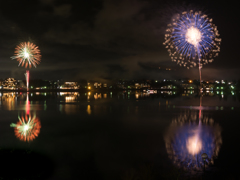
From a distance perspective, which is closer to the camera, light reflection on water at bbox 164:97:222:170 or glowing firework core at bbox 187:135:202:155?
light reflection on water at bbox 164:97:222:170

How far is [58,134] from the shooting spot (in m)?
9.64

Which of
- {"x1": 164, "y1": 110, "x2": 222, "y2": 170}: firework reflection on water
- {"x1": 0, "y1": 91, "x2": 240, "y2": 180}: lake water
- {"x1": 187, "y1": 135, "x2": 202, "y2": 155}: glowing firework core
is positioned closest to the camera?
{"x1": 0, "y1": 91, "x2": 240, "y2": 180}: lake water

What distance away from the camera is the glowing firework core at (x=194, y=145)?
279 inches

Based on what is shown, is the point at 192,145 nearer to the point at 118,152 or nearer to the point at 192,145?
the point at 192,145

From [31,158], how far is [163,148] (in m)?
4.27

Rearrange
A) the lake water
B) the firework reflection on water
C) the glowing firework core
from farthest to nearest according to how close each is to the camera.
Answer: the glowing firework core → the firework reflection on water → the lake water

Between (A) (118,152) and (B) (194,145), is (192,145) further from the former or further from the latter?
(A) (118,152)

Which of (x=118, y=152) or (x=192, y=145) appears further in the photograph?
(x=192, y=145)

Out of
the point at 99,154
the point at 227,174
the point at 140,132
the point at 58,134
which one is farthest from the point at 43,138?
the point at 227,174

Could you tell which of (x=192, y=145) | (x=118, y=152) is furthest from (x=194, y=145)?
(x=118, y=152)

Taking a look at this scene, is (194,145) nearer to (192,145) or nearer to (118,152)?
(192,145)

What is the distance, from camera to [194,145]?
25.6ft

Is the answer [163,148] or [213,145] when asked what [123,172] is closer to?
[163,148]

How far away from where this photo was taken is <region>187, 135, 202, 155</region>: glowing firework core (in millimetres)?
7080
